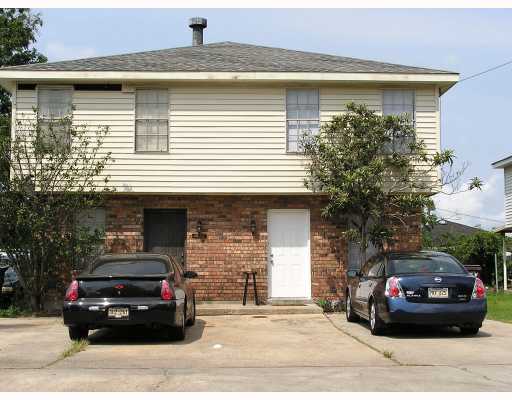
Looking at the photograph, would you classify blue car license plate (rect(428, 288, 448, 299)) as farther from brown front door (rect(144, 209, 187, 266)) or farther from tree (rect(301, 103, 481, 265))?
brown front door (rect(144, 209, 187, 266))

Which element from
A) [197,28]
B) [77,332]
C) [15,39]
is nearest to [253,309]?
[77,332]

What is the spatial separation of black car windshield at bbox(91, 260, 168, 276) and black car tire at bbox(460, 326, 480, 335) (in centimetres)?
500

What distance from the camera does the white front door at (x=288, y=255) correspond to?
17219 millimetres

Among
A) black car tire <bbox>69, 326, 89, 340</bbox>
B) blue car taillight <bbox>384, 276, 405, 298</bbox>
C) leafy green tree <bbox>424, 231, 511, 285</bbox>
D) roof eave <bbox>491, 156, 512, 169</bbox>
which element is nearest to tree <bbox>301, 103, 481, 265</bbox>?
blue car taillight <bbox>384, 276, 405, 298</bbox>

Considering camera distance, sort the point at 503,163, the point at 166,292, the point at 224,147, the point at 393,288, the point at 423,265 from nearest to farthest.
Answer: the point at 166,292, the point at 393,288, the point at 423,265, the point at 224,147, the point at 503,163

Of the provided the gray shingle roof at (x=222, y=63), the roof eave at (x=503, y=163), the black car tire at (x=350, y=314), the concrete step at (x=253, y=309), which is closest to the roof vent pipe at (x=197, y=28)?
the gray shingle roof at (x=222, y=63)

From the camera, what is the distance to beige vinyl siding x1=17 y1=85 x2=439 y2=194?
16.7 metres

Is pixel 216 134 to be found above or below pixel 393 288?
above

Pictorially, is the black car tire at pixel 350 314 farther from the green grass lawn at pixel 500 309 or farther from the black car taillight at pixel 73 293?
the black car taillight at pixel 73 293

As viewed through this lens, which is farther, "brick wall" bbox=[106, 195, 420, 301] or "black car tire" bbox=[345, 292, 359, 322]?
"brick wall" bbox=[106, 195, 420, 301]

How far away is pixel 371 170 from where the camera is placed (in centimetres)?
1552

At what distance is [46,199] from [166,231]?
2.93 metres

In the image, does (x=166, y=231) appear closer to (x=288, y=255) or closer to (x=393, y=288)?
(x=288, y=255)

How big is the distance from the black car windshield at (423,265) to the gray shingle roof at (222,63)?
5.81 metres
